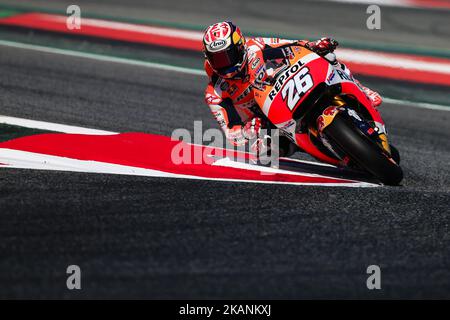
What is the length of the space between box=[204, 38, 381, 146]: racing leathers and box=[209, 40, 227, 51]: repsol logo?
0.33 m

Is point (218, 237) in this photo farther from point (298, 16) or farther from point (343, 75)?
point (298, 16)

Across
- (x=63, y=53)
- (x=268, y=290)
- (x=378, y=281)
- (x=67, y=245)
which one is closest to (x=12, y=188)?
(x=67, y=245)

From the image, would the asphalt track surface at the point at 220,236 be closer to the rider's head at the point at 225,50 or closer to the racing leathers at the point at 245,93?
the racing leathers at the point at 245,93

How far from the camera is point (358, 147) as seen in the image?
5965 mm

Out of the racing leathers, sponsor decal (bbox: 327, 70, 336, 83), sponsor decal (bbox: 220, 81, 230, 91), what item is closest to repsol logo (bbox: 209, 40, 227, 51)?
the racing leathers

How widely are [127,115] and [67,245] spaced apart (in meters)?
3.86

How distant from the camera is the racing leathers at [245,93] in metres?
6.54

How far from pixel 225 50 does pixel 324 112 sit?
0.93m

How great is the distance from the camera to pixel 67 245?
15.9 ft

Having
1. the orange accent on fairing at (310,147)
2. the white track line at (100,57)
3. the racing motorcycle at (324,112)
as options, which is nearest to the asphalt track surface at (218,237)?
the racing motorcycle at (324,112)

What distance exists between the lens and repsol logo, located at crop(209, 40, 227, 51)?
634cm

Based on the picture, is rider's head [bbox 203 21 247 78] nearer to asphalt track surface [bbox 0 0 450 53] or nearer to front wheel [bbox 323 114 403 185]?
front wheel [bbox 323 114 403 185]

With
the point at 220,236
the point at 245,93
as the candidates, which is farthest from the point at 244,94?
the point at 220,236
